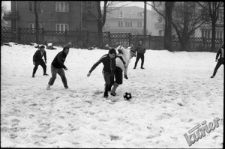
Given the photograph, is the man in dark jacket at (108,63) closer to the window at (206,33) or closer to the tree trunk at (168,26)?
the tree trunk at (168,26)

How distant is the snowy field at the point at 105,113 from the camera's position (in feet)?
20.4

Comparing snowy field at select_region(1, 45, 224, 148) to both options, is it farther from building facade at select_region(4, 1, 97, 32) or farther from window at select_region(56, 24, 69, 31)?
building facade at select_region(4, 1, 97, 32)

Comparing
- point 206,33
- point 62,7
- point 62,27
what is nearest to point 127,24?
point 206,33

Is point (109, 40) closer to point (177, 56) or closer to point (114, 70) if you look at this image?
point (177, 56)

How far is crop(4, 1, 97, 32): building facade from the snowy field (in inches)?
1021

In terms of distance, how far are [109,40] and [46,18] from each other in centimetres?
1211

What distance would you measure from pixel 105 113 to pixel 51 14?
32.5 metres

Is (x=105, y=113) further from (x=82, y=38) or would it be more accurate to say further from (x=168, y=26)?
(x=168, y=26)

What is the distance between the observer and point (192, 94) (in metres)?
10.9

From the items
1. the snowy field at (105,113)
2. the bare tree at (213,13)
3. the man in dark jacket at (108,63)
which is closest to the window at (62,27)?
the bare tree at (213,13)

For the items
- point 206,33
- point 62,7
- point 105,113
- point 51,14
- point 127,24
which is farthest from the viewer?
point 127,24

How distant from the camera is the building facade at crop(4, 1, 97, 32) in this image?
126 feet

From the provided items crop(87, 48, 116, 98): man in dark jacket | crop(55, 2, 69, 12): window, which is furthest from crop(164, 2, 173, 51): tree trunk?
crop(87, 48, 116, 98): man in dark jacket

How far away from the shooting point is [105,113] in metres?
8.08
